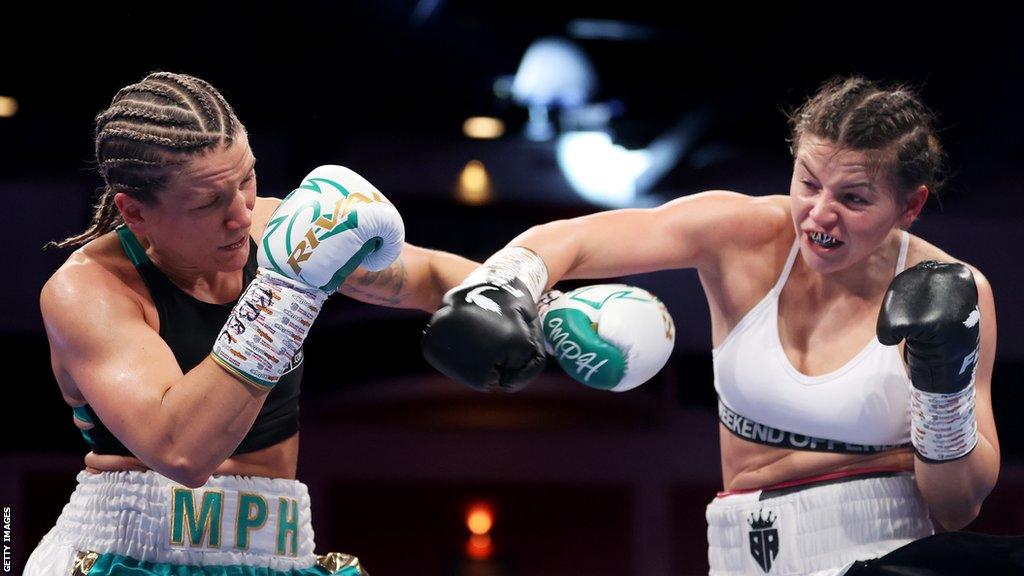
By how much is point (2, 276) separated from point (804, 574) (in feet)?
11.5

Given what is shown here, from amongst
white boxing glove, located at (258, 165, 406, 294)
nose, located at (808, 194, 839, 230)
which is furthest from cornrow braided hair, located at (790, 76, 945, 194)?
white boxing glove, located at (258, 165, 406, 294)

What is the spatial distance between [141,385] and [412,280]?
2.12 feet

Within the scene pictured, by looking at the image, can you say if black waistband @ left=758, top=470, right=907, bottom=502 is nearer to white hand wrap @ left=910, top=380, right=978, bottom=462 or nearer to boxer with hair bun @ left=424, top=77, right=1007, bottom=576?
boxer with hair bun @ left=424, top=77, right=1007, bottom=576

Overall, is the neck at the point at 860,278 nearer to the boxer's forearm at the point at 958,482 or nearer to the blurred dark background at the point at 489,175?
the boxer's forearm at the point at 958,482

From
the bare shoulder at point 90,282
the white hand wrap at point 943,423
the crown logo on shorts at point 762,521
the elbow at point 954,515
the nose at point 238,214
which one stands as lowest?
the crown logo on shorts at point 762,521

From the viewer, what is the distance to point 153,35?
12.9 feet

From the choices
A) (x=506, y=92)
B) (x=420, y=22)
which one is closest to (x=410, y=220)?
(x=506, y=92)

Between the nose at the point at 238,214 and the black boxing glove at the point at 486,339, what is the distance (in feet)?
1.32

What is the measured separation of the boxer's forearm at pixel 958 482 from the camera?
1.98 m

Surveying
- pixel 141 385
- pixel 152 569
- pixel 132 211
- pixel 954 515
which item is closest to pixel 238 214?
pixel 132 211

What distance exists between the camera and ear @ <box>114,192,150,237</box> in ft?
5.82

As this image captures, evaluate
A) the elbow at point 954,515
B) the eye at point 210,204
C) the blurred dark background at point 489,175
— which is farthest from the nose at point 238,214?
the blurred dark background at point 489,175

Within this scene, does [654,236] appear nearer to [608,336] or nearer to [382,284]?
[608,336]

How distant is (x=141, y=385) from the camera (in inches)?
64.2
